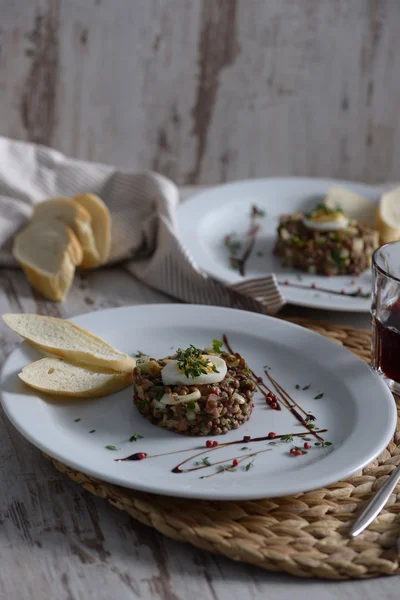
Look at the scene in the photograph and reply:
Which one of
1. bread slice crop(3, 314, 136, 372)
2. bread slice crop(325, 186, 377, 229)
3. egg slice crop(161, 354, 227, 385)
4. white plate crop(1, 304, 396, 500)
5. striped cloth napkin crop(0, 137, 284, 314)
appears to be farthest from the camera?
bread slice crop(325, 186, 377, 229)

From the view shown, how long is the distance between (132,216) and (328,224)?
0.60 m

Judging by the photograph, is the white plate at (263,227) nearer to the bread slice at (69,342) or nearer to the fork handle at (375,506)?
the bread slice at (69,342)

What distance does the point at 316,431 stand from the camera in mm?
1542

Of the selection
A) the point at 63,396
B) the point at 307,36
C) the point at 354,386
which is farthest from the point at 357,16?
the point at 63,396

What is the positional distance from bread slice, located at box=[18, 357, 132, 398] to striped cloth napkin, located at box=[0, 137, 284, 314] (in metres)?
0.56

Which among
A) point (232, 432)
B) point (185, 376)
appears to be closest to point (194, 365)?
point (185, 376)

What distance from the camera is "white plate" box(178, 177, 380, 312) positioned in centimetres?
217

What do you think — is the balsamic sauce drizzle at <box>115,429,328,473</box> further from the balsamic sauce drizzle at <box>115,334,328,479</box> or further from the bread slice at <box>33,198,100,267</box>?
the bread slice at <box>33,198,100,267</box>

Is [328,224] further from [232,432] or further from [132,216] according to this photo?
[232,432]

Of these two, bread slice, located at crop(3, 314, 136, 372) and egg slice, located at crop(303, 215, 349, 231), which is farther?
egg slice, located at crop(303, 215, 349, 231)

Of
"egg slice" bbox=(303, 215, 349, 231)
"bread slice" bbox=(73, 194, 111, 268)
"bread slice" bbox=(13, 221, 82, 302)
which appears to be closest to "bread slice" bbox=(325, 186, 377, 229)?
"egg slice" bbox=(303, 215, 349, 231)

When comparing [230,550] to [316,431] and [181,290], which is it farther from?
[181,290]

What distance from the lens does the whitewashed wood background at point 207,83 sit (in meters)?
2.67

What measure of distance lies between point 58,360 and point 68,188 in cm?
104
